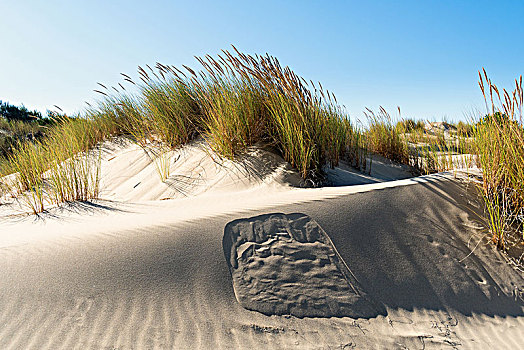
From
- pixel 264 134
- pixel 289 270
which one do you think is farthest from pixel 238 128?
pixel 289 270

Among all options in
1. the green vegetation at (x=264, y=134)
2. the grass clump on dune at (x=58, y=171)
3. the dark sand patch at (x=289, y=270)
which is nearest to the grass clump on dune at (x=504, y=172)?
the green vegetation at (x=264, y=134)

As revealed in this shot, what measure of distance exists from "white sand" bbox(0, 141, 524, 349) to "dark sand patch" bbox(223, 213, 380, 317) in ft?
0.17

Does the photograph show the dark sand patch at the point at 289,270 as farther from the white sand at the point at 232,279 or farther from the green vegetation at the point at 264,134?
the green vegetation at the point at 264,134

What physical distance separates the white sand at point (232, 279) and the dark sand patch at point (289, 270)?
0.17 ft

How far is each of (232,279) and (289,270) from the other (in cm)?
35

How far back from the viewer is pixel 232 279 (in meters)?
1.90

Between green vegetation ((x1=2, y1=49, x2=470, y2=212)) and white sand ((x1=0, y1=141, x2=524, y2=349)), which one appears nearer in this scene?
white sand ((x1=0, y1=141, x2=524, y2=349))

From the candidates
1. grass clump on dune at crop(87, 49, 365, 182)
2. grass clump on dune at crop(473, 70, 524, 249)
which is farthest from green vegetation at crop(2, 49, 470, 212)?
grass clump on dune at crop(473, 70, 524, 249)

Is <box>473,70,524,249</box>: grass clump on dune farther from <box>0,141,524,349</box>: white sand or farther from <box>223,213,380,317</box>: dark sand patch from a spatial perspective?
<box>223,213,380,317</box>: dark sand patch

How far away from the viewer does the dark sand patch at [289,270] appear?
181cm

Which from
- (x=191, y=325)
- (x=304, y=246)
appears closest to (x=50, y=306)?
(x=191, y=325)

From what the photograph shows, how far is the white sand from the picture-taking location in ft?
5.35

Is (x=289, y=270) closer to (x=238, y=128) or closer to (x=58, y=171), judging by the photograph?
(x=238, y=128)

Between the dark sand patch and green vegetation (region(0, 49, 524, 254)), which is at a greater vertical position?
green vegetation (region(0, 49, 524, 254))
